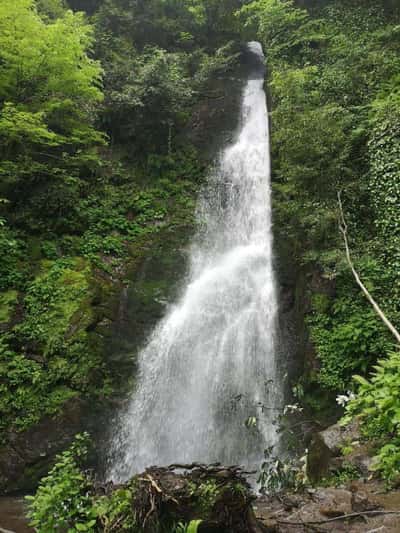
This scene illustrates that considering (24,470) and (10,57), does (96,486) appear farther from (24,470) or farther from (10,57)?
(10,57)

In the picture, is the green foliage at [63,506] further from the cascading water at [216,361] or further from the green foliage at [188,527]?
the cascading water at [216,361]

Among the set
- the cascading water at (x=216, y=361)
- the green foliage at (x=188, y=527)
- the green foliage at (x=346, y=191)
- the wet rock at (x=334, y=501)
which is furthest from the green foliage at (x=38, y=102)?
the wet rock at (x=334, y=501)

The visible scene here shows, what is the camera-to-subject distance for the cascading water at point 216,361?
7012 millimetres

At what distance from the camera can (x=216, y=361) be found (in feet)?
27.0

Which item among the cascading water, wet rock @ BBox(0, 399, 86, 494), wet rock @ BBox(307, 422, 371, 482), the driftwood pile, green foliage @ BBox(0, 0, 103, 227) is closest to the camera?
the driftwood pile

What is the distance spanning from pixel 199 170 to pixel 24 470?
10677mm

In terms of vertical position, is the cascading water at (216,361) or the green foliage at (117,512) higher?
the cascading water at (216,361)

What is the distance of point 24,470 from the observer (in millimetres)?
6629

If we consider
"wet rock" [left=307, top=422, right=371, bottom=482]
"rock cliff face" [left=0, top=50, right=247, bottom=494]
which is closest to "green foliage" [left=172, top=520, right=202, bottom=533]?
"wet rock" [left=307, top=422, right=371, bottom=482]

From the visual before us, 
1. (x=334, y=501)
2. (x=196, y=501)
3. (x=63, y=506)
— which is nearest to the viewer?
(x=63, y=506)

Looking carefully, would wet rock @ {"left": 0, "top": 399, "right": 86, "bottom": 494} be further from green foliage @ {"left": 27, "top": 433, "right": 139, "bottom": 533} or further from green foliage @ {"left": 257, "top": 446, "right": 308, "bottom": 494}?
green foliage @ {"left": 27, "top": 433, "right": 139, "bottom": 533}

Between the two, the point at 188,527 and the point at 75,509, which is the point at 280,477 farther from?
the point at 75,509

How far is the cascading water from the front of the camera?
7.01 metres

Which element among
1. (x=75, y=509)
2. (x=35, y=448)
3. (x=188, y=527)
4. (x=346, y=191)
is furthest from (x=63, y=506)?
(x=346, y=191)
